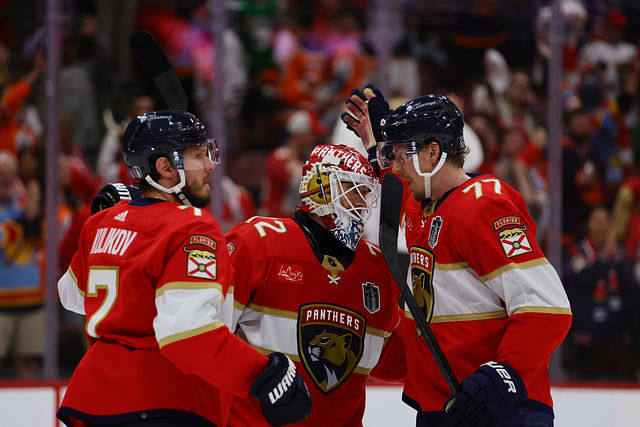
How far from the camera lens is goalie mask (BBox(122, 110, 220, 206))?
2309 millimetres

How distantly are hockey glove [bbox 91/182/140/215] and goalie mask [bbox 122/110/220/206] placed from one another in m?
0.35

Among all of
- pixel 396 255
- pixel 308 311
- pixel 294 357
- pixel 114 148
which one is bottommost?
pixel 294 357

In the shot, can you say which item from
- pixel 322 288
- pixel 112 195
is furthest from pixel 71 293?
pixel 322 288

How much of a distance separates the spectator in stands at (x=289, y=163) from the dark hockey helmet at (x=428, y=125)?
2462 mm

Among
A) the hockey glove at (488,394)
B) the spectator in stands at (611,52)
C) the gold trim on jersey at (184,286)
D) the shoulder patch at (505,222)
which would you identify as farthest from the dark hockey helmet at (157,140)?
the spectator in stands at (611,52)

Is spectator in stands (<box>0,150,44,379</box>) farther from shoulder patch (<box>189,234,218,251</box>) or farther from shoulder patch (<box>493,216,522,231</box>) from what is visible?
shoulder patch (<box>493,216,522,231</box>)

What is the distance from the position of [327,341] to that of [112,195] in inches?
30.2

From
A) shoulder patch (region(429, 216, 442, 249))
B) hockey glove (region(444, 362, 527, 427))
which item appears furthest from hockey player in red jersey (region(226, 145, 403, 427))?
hockey glove (region(444, 362, 527, 427))

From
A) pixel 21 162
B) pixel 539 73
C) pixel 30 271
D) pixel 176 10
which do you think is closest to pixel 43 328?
pixel 30 271

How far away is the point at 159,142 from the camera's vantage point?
230 centimetres

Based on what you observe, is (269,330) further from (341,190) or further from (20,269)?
(20,269)

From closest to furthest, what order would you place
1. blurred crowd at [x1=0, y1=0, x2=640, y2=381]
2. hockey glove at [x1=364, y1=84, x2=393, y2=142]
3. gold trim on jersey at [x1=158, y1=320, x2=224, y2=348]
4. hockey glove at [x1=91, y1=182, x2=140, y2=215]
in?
gold trim on jersey at [x1=158, y1=320, x2=224, y2=348]
hockey glove at [x1=91, y1=182, x2=140, y2=215]
hockey glove at [x1=364, y1=84, x2=393, y2=142]
blurred crowd at [x1=0, y1=0, x2=640, y2=381]

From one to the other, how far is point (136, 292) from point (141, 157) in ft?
1.18

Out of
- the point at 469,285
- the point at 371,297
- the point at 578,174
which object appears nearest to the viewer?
the point at 469,285
